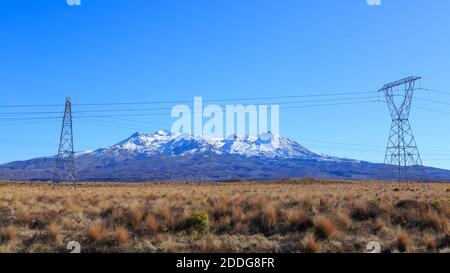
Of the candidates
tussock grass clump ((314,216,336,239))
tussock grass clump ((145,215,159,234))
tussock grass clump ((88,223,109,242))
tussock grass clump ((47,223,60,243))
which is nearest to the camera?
tussock grass clump ((88,223,109,242))

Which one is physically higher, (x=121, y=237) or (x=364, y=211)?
(x=364, y=211)

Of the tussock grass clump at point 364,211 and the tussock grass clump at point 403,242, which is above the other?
the tussock grass clump at point 364,211

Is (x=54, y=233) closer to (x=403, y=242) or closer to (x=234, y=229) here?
(x=234, y=229)

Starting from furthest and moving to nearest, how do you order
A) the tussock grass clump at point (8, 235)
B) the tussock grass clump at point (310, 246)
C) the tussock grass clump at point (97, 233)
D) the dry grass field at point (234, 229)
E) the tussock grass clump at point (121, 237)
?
1. the tussock grass clump at point (8, 235)
2. the tussock grass clump at point (97, 233)
3. the tussock grass clump at point (121, 237)
4. the dry grass field at point (234, 229)
5. the tussock grass clump at point (310, 246)

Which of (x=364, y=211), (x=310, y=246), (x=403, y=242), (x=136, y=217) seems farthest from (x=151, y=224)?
(x=364, y=211)

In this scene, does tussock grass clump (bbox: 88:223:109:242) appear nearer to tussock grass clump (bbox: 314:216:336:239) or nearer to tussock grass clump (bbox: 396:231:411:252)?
tussock grass clump (bbox: 314:216:336:239)

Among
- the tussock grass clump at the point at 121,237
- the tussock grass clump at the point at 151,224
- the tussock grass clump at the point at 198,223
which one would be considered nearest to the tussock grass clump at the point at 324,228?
the tussock grass clump at the point at 198,223

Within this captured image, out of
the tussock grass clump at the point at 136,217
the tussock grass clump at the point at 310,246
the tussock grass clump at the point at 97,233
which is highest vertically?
the tussock grass clump at the point at 136,217

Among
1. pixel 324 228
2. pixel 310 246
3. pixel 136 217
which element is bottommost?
pixel 310 246

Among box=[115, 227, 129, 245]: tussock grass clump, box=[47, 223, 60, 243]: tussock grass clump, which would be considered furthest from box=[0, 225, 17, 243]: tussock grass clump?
box=[115, 227, 129, 245]: tussock grass clump

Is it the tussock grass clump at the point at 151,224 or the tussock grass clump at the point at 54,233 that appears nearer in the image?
the tussock grass clump at the point at 54,233

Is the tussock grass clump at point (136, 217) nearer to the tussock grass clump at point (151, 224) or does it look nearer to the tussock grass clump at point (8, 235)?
the tussock grass clump at point (151, 224)
